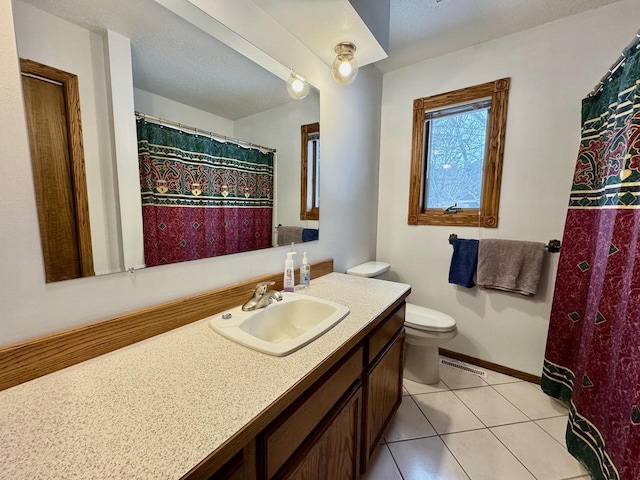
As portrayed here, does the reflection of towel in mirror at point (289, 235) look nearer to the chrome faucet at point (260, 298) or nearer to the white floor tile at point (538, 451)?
the chrome faucet at point (260, 298)

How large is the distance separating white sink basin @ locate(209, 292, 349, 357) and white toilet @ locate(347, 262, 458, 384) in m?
0.81

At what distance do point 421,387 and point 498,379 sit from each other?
59cm

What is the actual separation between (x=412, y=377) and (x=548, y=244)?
1276mm

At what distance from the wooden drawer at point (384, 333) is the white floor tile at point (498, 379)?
1102 mm

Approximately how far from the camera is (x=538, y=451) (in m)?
1.32

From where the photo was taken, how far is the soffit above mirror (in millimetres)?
1112

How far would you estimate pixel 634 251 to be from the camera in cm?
90

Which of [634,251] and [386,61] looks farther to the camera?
[386,61]

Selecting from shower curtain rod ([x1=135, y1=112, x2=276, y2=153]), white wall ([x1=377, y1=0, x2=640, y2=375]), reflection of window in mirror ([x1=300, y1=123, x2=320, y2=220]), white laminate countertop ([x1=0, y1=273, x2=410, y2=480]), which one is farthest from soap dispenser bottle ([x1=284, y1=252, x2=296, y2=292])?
white wall ([x1=377, y1=0, x2=640, y2=375])

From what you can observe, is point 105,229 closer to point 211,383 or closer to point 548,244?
point 211,383

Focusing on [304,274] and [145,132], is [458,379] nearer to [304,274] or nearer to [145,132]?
[304,274]

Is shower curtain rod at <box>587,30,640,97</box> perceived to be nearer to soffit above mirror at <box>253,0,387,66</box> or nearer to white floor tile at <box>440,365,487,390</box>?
soffit above mirror at <box>253,0,387,66</box>

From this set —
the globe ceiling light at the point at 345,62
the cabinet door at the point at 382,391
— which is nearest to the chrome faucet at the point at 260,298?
the cabinet door at the point at 382,391

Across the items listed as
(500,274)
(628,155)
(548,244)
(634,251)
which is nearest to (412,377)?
(500,274)
